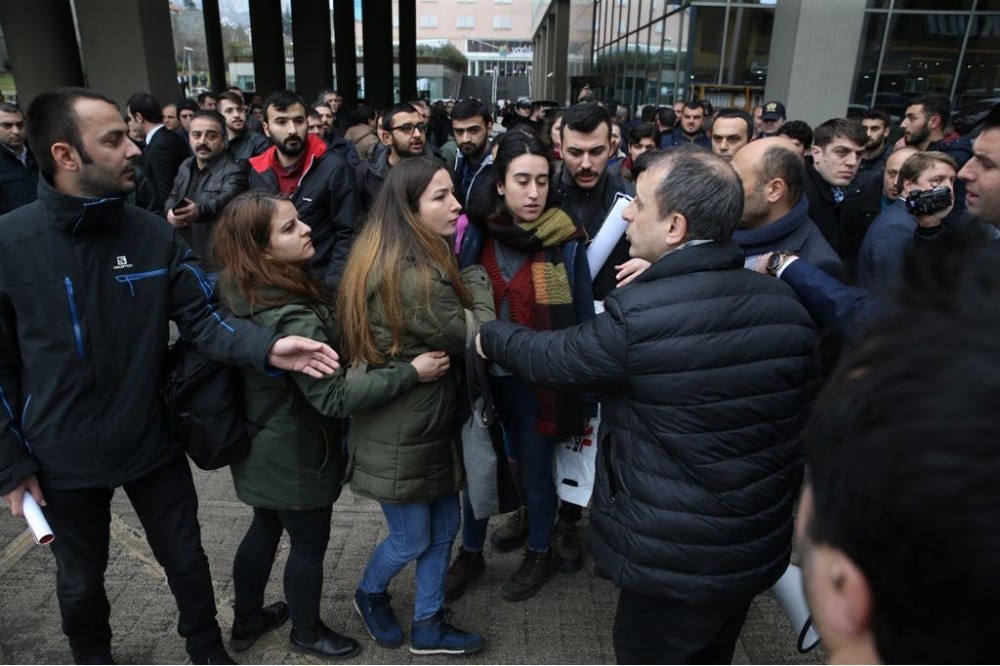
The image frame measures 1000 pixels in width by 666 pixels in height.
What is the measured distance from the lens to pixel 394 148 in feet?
16.8

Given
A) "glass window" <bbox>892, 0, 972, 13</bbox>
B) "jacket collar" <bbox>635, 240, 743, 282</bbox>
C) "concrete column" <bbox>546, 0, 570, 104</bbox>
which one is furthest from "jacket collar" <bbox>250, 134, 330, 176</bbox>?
"concrete column" <bbox>546, 0, 570, 104</bbox>

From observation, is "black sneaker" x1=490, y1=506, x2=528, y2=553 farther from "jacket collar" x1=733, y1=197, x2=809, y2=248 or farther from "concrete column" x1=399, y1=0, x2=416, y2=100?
"concrete column" x1=399, y1=0, x2=416, y2=100

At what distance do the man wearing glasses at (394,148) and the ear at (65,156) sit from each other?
289cm

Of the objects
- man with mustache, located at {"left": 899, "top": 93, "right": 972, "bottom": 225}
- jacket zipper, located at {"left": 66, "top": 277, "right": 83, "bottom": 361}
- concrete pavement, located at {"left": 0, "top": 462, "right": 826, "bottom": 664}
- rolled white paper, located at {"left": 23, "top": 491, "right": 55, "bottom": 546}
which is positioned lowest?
concrete pavement, located at {"left": 0, "top": 462, "right": 826, "bottom": 664}

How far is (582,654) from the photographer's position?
2674 millimetres

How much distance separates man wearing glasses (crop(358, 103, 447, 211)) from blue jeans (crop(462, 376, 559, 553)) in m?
2.66

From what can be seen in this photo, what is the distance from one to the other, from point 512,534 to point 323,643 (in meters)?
1.09

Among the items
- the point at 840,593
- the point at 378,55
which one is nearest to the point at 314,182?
the point at 840,593

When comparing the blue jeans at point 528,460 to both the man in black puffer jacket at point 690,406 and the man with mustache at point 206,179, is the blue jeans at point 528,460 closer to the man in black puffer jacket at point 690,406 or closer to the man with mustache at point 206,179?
the man in black puffer jacket at point 690,406

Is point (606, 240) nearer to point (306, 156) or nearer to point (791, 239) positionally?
point (791, 239)

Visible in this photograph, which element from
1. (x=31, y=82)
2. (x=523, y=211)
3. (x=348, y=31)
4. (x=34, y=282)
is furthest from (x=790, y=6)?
(x=348, y=31)

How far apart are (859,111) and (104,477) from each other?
14059 millimetres

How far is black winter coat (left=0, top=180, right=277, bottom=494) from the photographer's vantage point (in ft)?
6.54

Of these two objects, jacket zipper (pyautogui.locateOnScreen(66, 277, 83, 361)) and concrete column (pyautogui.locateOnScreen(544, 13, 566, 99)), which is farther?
concrete column (pyautogui.locateOnScreen(544, 13, 566, 99))
